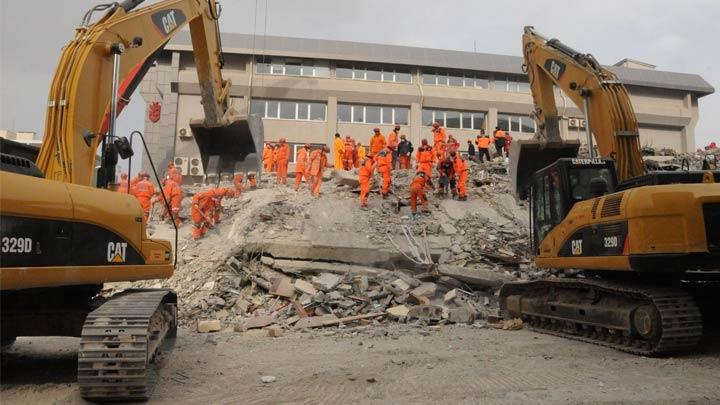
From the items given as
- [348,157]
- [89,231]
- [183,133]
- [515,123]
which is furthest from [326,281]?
[515,123]

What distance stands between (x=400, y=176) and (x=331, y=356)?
Result: 11.2 m

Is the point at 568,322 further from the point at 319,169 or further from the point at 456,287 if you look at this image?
the point at 319,169

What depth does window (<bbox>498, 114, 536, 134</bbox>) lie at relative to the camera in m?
33.2

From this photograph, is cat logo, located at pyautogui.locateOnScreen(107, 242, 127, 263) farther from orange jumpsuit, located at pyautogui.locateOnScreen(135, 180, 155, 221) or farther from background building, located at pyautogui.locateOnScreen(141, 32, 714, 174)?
background building, located at pyautogui.locateOnScreen(141, 32, 714, 174)

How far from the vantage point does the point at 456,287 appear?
1082 centimetres

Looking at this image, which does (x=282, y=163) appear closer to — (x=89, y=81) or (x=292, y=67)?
(x=89, y=81)

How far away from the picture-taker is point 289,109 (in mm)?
30766

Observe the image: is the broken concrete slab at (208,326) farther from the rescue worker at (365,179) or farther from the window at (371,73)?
the window at (371,73)

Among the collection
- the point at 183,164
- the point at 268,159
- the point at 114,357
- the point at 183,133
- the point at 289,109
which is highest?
the point at 289,109

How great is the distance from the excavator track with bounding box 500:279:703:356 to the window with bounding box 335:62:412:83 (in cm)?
2576

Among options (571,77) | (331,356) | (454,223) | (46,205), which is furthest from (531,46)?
(46,205)

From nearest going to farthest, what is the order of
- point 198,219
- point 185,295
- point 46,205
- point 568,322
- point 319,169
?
1. point 46,205
2. point 568,322
3. point 185,295
4. point 198,219
5. point 319,169

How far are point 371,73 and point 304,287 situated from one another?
25004mm

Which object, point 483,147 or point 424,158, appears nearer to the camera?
point 424,158
